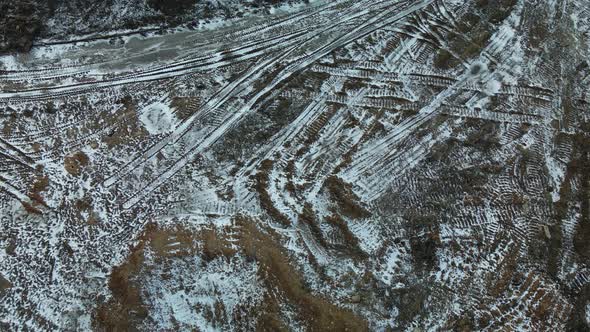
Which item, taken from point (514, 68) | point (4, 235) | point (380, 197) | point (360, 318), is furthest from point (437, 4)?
point (4, 235)

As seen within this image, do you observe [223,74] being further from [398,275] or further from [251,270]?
[398,275]

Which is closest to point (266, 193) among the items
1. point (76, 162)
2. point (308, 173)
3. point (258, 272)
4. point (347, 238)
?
point (308, 173)

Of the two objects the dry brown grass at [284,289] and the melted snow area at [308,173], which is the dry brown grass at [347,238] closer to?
the melted snow area at [308,173]

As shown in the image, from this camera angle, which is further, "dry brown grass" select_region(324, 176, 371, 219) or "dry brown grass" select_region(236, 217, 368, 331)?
"dry brown grass" select_region(324, 176, 371, 219)

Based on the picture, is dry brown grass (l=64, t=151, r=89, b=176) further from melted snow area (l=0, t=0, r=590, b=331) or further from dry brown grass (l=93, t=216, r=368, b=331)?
dry brown grass (l=93, t=216, r=368, b=331)

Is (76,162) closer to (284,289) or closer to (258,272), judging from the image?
(258,272)

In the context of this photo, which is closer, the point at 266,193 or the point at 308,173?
the point at 266,193

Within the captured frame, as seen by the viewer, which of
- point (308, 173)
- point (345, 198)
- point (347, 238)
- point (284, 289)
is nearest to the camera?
point (284, 289)

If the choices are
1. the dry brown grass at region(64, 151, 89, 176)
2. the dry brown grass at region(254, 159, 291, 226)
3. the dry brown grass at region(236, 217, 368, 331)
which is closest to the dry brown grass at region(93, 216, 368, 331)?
the dry brown grass at region(236, 217, 368, 331)
